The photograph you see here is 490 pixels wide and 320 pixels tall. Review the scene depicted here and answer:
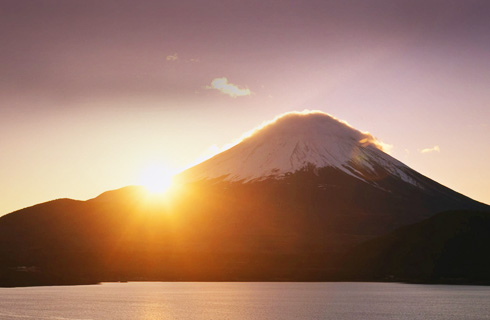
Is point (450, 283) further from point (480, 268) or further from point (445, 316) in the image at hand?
point (445, 316)

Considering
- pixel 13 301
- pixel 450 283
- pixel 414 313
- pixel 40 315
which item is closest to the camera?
pixel 40 315

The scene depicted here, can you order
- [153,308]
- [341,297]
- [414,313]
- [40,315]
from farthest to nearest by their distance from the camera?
1. [341,297]
2. [153,308]
3. [414,313]
4. [40,315]

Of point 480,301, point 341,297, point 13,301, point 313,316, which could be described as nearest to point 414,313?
point 313,316

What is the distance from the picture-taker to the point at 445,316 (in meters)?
95.0

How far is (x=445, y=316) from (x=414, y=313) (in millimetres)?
6919

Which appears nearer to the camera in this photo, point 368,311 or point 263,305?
point 368,311

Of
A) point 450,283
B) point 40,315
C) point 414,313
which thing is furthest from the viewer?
point 450,283

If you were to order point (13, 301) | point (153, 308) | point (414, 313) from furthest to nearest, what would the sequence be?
point (13, 301)
point (153, 308)
point (414, 313)

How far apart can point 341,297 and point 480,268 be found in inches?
3104

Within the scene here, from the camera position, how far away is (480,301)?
399 ft

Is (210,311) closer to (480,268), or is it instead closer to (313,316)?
(313,316)

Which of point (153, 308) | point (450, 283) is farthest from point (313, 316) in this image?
point (450, 283)

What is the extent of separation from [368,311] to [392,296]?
37.7 m

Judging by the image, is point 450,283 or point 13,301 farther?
point 450,283
